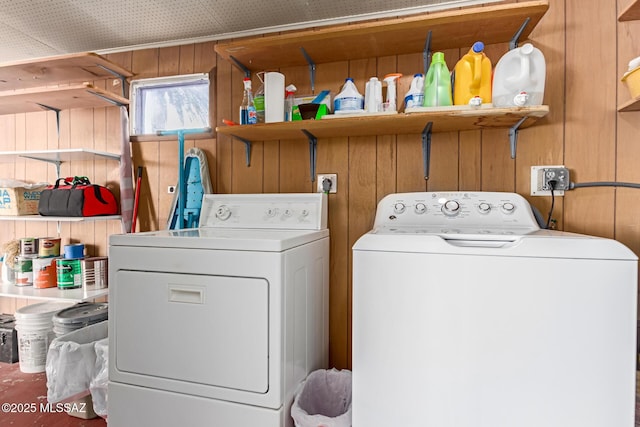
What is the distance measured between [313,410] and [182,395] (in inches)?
21.4

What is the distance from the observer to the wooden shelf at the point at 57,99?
78.0 inches

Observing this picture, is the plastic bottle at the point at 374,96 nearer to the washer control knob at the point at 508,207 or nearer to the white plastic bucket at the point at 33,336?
the washer control knob at the point at 508,207

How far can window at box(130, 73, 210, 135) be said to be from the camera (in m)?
2.16

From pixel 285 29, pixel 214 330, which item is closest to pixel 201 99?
pixel 285 29

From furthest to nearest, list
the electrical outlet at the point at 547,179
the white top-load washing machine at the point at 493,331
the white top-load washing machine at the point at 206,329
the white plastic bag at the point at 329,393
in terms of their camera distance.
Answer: the electrical outlet at the point at 547,179
the white plastic bag at the point at 329,393
the white top-load washing machine at the point at 206,329
the white top-load washing machine at the point at 493,331

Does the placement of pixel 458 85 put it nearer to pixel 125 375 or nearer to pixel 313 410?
pixel 313 410

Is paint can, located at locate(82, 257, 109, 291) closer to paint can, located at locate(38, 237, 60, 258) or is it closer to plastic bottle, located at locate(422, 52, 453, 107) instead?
paint can, located at locate(38, 237, 60, 258)

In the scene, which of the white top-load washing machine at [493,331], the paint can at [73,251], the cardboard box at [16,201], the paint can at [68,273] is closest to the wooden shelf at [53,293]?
the paint can at [68,273]

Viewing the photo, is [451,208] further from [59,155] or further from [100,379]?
[59,155]

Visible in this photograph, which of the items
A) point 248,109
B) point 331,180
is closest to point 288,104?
point 248,109

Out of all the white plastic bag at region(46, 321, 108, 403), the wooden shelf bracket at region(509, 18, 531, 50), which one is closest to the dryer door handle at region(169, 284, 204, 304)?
the white plastic bag at region(46, 321, 108, 403)

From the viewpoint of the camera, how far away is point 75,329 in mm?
1908

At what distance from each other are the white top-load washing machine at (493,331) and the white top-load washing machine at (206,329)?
30cm

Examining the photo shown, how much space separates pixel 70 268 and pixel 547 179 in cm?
269
